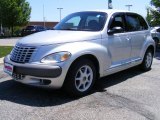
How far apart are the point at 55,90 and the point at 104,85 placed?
123 cm

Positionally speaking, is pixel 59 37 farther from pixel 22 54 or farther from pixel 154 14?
pixel 154 14

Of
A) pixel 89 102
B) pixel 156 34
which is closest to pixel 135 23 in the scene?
pixel 89 102

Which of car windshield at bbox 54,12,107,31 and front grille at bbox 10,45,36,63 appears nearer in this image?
front grille at bbox 10,45,36,63

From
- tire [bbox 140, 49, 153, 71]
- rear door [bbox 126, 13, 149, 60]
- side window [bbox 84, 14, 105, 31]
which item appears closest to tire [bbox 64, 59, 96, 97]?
side window [bbox 84, 14, 105, 31]

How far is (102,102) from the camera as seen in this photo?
5.83 meters

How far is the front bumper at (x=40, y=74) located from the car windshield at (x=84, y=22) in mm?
1612

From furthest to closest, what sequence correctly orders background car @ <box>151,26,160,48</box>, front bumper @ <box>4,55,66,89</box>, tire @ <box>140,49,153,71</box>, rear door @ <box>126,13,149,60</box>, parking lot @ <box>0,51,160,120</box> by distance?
1. background car @ <box>151,26,160,48</box>
2. tire @ <box>140,49,153,71</box>
3. rear door @ <box>126,13,149,60</box>
4. front bumper @ <box>4,55,66,89</box>
5. parking lot @ <box>0,51,160,120</box>

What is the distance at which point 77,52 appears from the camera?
5906 millimetres

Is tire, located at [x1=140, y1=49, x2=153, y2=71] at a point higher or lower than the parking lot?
higher

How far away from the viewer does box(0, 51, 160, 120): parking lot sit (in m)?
5.11

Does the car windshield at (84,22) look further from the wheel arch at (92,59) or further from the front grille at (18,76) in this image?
the front grille at (18,76)

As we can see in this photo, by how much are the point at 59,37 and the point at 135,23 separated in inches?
114

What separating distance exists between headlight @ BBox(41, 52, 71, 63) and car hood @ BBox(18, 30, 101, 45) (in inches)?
11.1

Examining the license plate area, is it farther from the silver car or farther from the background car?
the background car
